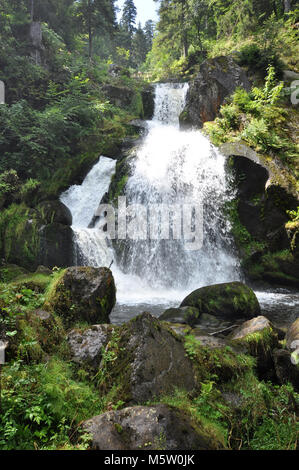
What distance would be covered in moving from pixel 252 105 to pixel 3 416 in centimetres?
1450

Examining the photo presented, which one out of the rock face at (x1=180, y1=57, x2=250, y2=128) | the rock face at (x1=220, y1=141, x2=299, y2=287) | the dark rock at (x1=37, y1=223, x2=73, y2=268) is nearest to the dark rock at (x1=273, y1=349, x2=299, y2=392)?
the rock face at (x1=220, y1=141, x2=299, y2=287)

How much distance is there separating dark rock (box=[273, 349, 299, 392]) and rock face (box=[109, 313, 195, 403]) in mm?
2061

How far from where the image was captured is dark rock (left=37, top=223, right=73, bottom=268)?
36.6 ft

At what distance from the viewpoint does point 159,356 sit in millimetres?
3846

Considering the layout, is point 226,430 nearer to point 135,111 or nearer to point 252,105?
point 252,105

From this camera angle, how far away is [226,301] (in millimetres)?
8312

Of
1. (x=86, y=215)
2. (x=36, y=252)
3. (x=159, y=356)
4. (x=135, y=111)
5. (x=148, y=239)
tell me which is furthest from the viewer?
(x=135, y=111)

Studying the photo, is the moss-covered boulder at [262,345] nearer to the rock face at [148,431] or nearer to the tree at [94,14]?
the rock face at [148,431]

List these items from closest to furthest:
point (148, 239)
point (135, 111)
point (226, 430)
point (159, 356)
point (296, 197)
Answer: point (226, 430)
point (159, 356)
point (296, 197)
point (148, 239)
point (135, 111)

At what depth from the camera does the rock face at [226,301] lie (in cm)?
817

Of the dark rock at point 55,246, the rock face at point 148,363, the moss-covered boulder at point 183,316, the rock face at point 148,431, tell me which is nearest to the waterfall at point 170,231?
the dark rock at point 55,246

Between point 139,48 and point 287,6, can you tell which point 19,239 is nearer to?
point 287,6

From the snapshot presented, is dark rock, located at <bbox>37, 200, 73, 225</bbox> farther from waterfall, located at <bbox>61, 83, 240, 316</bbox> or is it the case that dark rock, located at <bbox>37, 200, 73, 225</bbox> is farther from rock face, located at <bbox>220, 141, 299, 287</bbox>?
rock face, located at <bbox>220, 141, 299, 287</bbox>
